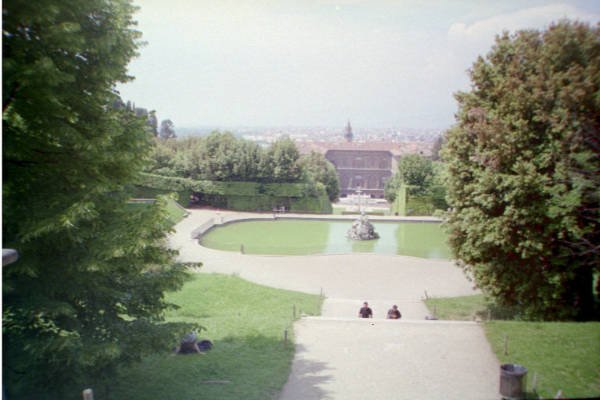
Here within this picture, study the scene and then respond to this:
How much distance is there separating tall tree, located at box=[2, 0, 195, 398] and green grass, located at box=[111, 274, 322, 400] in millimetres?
1000

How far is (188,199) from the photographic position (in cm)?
2741

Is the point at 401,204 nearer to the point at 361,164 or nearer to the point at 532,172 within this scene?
the point at 532,172

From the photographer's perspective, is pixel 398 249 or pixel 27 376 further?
pixel 398 249

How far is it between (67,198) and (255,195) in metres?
23.4

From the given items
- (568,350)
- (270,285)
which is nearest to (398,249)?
(270,285)

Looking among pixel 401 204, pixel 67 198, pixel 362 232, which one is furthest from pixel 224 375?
pixel 401 204

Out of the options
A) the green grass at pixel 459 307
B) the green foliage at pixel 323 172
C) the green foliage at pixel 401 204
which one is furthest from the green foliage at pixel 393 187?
the green grass at pixel 459 307

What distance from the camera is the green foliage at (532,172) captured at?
6.42 metres

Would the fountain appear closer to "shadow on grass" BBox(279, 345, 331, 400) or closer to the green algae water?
the green algae water

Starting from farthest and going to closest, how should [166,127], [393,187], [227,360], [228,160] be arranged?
[393,187] → [228,160] → [166,127] → [227,360]

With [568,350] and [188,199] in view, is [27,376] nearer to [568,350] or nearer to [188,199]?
[568,350]

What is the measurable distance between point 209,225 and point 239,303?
11.7 meters

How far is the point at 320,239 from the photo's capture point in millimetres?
20000

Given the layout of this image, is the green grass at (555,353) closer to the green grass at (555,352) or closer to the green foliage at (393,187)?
the green grass at (555,352)
